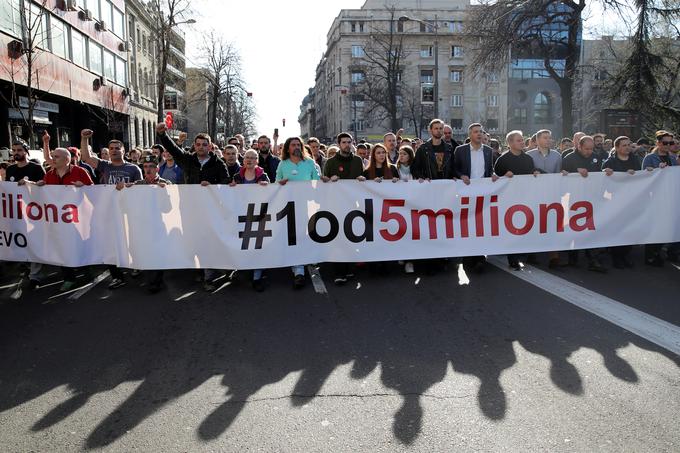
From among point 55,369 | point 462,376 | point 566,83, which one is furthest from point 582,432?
point 566,83

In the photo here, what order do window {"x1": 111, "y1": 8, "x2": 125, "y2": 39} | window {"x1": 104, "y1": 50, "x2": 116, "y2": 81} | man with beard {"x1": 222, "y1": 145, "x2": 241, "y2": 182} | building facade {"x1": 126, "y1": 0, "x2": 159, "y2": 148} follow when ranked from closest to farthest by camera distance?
man with beard {"x1": 222, "y1": 145, "x2": 241, "y2": 182}
window {"x1": 104, "y1": 50, "x2": 116, "y2": 81}
window {"x1": 111, "y1": 8, "x2": 125, "y2": 39}
building facade {"x1": 126, "y1": 0, "x2": 159, "y2": 148}

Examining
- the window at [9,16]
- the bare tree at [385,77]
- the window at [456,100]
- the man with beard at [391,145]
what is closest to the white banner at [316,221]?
the man with beard at [391,145]

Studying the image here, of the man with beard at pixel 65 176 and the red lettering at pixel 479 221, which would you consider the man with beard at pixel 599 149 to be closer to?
the red lettering at pixel 479 221

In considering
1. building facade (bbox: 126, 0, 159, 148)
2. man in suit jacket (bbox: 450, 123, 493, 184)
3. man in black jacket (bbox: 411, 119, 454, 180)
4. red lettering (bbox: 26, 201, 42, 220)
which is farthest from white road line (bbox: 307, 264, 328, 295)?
building facade (bbox: 126, 0, 159, 148)

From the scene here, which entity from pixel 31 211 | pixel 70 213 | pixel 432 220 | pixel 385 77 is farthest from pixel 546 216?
pixel 385 77

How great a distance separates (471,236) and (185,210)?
12.4 ft

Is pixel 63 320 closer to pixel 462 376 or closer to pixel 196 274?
pixel 196 274

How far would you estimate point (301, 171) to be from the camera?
7.75 meters

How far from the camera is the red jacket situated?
7.85m

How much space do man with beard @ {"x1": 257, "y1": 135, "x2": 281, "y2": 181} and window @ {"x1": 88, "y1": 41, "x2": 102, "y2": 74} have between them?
2533 cm

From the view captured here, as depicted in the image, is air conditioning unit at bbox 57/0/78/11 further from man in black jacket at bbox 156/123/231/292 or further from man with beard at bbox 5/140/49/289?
man in black jacket at bbox 156/123/231/292

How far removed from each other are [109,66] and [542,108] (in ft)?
210

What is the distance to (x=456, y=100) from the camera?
84.2m

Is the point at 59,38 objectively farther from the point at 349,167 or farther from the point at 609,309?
the point at 609,309
